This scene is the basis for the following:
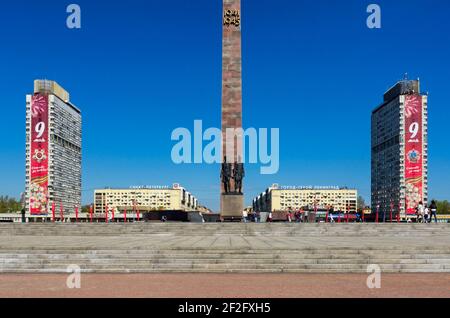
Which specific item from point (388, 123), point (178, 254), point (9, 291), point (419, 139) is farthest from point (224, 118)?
point (388, 123)

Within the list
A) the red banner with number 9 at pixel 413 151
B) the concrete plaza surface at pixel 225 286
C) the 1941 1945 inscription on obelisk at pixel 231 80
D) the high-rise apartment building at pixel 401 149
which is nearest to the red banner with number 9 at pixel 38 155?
the high-rise apartment building at pixel 401 149

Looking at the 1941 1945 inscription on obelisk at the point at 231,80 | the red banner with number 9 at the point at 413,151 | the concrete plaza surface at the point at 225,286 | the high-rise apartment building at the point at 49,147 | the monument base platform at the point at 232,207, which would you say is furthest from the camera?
the high-rise apartment building at the point at 49,147

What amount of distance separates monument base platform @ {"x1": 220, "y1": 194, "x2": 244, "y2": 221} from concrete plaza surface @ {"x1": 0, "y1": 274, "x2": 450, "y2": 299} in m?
21.7

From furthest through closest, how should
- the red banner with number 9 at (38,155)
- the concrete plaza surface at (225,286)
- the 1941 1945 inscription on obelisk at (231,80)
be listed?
the red banner with number 9 at (38,155)
the 1941 1945 inscription on obelisk at (231,80)
the concrete plaza surface at (225,286)

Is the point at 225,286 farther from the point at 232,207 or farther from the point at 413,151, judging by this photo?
the point at 413,151

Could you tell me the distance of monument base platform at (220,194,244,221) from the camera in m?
33.3

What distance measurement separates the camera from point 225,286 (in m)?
9.83

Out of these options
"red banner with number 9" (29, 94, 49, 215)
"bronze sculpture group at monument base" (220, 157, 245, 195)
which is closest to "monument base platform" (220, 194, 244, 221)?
"bronze sculpture group at monument base" (220, 157, 245, 195)

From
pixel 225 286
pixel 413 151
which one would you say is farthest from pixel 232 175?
pixel 413 151

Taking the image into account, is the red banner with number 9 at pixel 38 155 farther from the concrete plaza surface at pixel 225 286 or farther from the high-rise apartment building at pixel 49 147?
the concrete plaza surface at pixel 225 286

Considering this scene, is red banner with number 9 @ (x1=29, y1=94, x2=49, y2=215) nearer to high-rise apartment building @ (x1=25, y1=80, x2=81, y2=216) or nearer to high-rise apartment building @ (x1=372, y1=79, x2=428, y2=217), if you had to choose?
high-rise apartment building @ (x1=25, y1=80, x2=81, y2=216)

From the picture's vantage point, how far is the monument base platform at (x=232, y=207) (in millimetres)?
33281

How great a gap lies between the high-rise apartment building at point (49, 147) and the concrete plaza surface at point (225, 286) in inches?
3242
